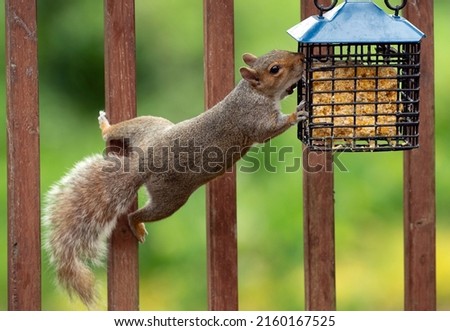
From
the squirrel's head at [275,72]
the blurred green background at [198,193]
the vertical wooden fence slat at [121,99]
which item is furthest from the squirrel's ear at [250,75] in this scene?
the blurred green background at [198,193]

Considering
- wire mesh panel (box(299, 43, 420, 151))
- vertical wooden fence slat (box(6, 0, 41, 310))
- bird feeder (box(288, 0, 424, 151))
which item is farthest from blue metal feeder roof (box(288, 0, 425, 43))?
vertical wooden fence slat (box(6, 0, 41, 310))

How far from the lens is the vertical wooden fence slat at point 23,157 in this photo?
114 inches

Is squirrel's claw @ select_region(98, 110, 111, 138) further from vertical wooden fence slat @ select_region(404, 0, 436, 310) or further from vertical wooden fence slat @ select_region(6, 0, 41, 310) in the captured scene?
vertical wooden fence slat @ select_region(404, 0, 436, 310)

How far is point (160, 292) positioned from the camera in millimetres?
3602

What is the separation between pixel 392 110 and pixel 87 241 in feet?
3.09

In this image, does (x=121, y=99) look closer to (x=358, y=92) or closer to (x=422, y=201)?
(x=358, y=92)

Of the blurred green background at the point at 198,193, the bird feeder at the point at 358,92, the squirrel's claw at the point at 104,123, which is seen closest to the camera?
the bird feeder at the point at 358,92

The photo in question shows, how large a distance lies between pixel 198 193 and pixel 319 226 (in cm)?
93

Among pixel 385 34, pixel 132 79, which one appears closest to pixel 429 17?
pixel 385 34

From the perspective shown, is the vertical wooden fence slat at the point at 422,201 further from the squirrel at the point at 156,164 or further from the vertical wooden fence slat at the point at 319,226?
the squirrel at the point at 156,164

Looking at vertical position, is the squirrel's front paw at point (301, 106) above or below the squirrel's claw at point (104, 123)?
above

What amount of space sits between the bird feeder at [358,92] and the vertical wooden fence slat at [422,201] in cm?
15

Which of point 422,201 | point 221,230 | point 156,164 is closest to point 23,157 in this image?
point 156,164

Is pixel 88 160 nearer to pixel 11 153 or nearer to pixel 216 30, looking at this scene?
pixel 11 153
